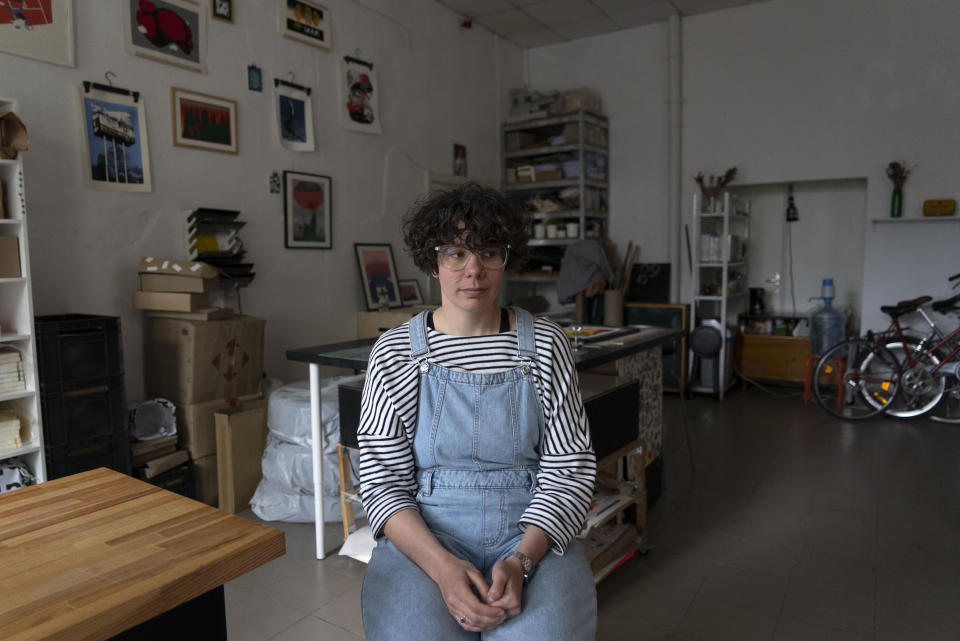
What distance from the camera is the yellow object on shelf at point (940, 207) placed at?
5.09 m

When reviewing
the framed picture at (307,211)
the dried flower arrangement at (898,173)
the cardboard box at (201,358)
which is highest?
the dried flower arrangement at (898,173)

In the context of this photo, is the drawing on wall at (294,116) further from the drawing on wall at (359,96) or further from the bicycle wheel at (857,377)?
the bicycle wheel at (857,377)

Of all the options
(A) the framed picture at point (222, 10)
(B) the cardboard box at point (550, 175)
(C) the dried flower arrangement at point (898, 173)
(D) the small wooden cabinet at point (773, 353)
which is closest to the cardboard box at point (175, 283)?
(A) the framed picture at point (222, 10)

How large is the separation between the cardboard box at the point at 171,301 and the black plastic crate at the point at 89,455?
67 centimetres

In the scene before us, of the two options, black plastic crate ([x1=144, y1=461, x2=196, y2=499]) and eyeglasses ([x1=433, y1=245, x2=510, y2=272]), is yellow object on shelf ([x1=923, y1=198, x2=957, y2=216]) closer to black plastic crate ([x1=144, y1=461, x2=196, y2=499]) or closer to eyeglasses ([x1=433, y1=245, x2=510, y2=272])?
eyeglasses ([x1=433, y1=245, x2=510, y2=272])

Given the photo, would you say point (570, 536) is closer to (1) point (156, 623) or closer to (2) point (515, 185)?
(1) point (156, 623)

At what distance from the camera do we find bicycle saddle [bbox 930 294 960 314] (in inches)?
201

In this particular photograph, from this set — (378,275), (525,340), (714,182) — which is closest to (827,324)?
(714,182)

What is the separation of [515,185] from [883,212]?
3.14 metres

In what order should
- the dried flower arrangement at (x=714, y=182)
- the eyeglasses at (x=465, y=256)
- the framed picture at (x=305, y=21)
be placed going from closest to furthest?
the eyeglasses at (x=465, y=256)
the framed picture at (x=305, y=21)
the dried flower arrangement at (x=714, y=182)

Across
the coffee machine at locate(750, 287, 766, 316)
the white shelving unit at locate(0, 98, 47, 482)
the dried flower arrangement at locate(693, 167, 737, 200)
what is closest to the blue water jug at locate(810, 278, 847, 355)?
the coffee machine at locate(750, 287, 766, 316)

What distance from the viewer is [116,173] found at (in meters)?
3.42

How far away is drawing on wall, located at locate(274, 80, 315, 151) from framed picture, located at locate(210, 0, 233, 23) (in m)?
0.46

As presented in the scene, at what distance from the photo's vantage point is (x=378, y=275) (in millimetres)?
5043
